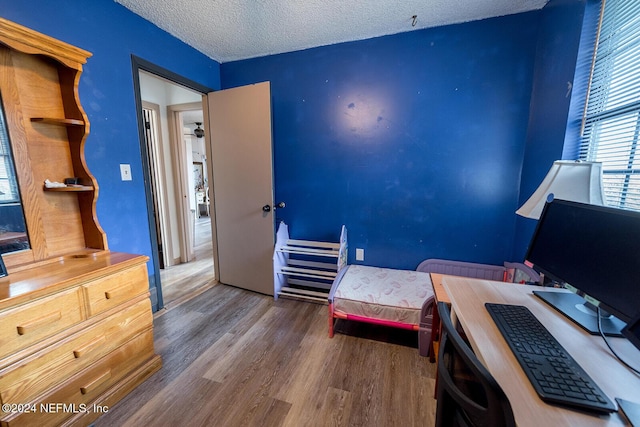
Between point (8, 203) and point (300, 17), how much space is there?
7.05 ft

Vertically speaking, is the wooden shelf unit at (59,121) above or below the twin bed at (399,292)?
above

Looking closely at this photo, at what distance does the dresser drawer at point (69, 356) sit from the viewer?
3.23 ft

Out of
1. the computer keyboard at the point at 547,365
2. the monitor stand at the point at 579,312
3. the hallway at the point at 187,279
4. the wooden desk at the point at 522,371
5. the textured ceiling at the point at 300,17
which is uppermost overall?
the textured ceiling at the point at 300,17

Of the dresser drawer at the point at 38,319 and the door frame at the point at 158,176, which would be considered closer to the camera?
the dresser drawer at the point at 38,319

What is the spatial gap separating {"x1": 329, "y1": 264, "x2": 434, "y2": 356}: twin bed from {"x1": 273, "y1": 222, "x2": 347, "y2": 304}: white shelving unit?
0.25 metres

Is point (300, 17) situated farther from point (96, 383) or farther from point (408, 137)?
point (96, 383)

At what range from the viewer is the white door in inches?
92.7

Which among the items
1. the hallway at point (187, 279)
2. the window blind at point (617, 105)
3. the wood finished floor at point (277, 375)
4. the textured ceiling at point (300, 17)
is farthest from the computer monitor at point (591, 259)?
the hallway at point (187, 279)

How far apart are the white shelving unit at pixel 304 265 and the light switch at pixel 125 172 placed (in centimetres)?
129

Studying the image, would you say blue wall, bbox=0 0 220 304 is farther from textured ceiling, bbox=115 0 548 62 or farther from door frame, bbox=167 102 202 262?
door frame, bbox=167 102 202 262

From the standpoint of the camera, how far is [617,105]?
1.24m

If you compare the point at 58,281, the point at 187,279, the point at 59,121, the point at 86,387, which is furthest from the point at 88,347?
the point at 187,279

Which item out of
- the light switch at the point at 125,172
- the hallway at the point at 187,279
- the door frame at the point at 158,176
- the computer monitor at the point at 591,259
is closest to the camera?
the computer monitor at the point at 591,259

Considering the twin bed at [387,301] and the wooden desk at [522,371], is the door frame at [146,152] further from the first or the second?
the wooden desk at [522,371]
